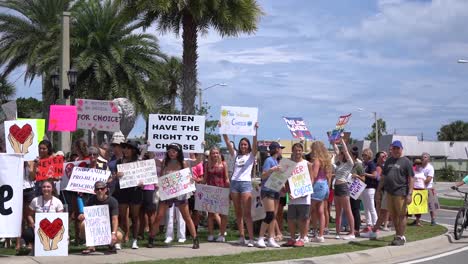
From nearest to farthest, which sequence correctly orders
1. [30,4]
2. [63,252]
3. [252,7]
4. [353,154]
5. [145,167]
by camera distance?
1. [63,252]
2. [145,167]
3. [353,154]
4. [252,7]
5. [30,4]

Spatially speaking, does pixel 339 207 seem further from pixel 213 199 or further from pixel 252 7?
pixel 252 7

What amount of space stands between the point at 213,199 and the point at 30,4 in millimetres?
19774

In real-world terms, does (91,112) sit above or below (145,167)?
above

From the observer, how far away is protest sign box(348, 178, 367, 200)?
12797mm

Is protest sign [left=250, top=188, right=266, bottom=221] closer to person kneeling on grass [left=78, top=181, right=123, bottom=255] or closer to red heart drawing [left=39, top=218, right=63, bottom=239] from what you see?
person kneeling on grass [left=78, top=181, right=123, bottom=255]

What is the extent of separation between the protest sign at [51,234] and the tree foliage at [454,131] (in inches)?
4033

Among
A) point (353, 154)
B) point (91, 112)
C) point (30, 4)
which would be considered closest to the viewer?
point (353, 154)

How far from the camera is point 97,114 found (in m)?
14.1

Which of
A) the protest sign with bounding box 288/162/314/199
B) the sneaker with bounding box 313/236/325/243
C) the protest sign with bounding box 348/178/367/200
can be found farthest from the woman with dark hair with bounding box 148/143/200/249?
the protest sign with bounding box 348/178/367/200

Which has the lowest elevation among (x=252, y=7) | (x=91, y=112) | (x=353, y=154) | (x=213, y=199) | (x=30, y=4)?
(x=213, y=199)

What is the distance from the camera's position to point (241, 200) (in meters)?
11.1

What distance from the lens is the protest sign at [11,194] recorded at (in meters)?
9.66

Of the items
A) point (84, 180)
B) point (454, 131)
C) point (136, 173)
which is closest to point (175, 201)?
point (136, 173)

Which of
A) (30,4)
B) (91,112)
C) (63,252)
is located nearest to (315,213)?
(63,252)
